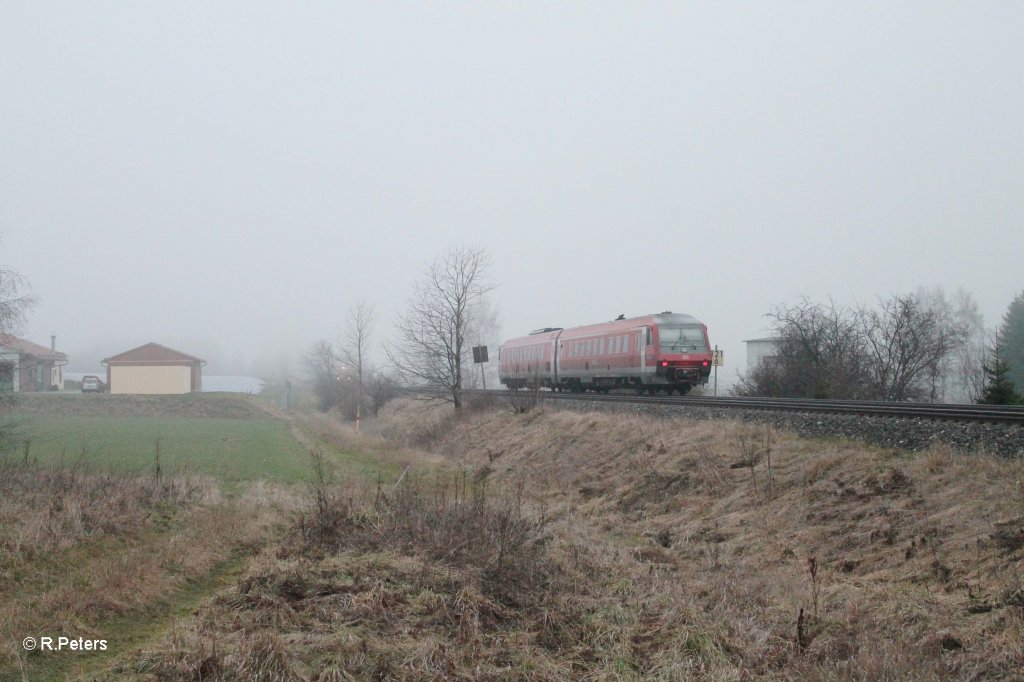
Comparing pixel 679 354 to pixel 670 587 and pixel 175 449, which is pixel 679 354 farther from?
pixel 670 587

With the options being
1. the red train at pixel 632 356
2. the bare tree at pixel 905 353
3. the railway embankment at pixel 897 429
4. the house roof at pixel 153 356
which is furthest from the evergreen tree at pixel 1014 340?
the house roof at pixel 153 356

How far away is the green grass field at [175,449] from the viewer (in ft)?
68.0

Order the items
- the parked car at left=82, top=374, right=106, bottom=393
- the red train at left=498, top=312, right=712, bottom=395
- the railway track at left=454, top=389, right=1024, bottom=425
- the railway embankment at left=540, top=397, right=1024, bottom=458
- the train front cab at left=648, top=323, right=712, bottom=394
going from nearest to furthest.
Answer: the railway embankment at left=540, top=397, right=1024, bottom=458 < the railway track at left=454, top=389, right=1024, bottom=425 < the train front cab at left=648, top=323, right=712, bottom=394 < the red train at left=498, top=312, right=712, bottom=395 < the parked car at left=82, top=374, right=106, bottom=393

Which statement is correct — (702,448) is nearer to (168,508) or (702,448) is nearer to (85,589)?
(168,508)

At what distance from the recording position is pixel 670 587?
919 cm

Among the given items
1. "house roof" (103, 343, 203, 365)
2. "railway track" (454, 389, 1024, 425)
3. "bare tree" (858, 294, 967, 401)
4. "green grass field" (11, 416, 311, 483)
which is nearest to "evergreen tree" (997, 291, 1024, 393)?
"bare tree" (858, 294, 967, 401)

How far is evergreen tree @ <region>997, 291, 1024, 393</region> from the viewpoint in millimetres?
47875

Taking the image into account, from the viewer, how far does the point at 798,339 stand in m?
32.4

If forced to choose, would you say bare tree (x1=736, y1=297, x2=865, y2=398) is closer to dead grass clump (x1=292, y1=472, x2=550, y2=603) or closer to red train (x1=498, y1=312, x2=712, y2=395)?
red train (x1=498, y1=312, x2=712, y2=395)

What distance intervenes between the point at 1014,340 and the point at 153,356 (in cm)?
6483

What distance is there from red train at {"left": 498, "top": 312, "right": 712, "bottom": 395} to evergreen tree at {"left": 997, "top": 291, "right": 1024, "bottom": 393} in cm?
2568

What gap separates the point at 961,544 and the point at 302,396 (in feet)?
306

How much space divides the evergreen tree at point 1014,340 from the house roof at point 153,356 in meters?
61.6

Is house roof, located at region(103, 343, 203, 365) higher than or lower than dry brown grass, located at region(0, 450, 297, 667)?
higher
